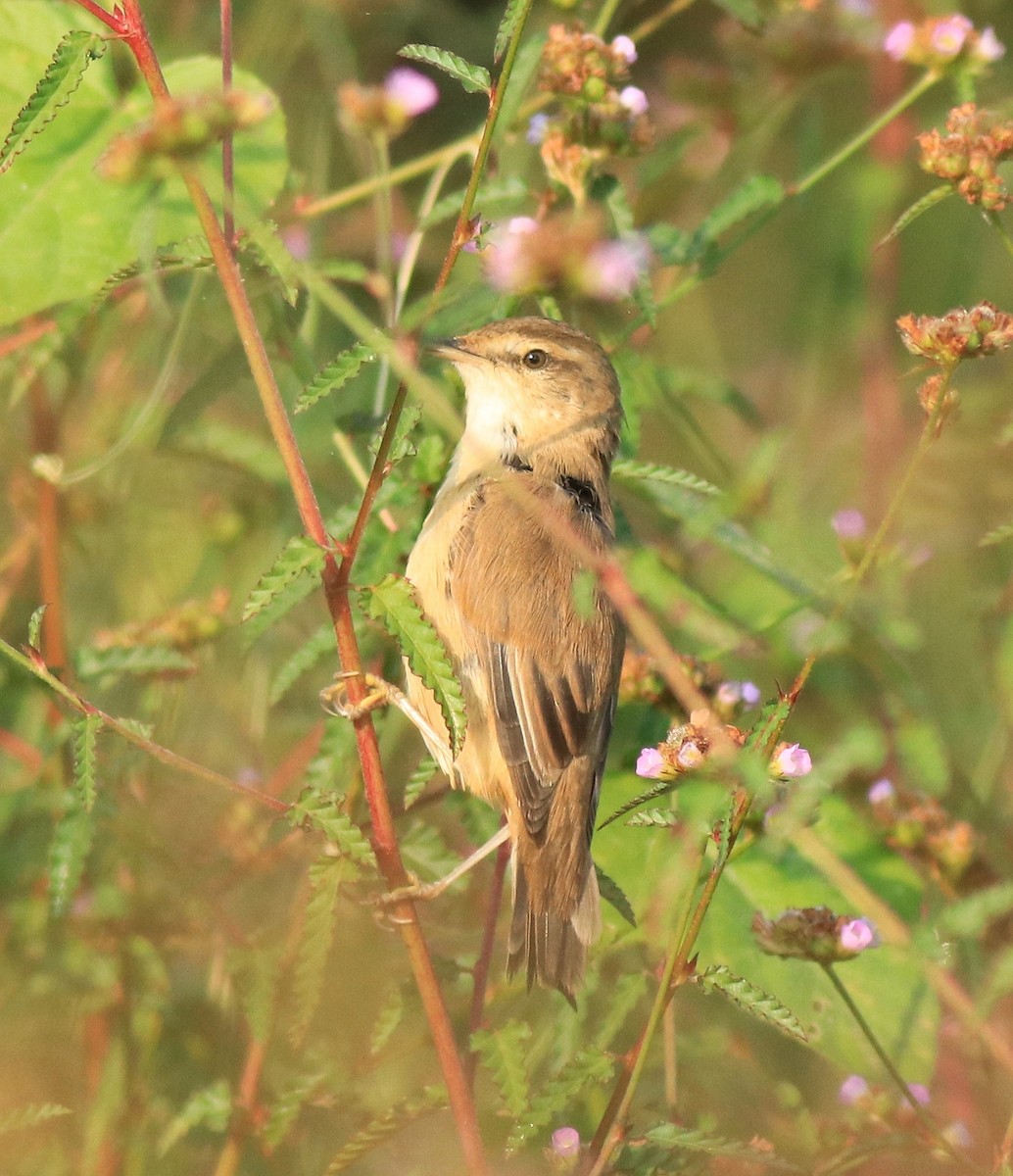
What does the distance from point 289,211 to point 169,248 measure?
66.1 inches

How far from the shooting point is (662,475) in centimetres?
324

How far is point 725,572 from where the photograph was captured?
5.09 meters

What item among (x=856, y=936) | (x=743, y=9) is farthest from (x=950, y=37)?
(x=856, y=936)

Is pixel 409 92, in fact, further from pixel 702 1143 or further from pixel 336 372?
pixel 702 1143

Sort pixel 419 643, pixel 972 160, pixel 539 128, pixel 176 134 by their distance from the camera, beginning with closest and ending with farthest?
1. pixel 176 134
2. pixel 419 643
3. pixel 972 160
4. pixel 539 128

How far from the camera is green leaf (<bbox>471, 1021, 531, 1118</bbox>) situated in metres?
2.81

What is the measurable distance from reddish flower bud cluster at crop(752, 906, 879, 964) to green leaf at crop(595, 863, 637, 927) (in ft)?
1.74

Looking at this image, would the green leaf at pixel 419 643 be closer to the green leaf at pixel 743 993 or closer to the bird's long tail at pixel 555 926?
the green leaf at pixel 743 993

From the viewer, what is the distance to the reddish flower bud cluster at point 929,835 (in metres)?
3.71

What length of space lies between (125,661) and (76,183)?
1203mm

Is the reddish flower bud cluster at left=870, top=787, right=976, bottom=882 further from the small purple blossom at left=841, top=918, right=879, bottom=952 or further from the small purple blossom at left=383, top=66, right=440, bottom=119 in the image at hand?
the small purple blossom at left=383, top=66, right=440, bottom=119

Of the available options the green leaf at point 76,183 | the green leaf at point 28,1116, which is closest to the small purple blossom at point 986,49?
the green leaf at point 76,183

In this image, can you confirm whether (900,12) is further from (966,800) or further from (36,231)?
(36,231)

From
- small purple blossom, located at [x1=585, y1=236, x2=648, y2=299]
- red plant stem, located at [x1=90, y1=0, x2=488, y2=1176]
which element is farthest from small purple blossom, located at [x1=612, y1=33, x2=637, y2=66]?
red plant stem, located at [x1=90, y1=0, x2=488, y2=1176]
